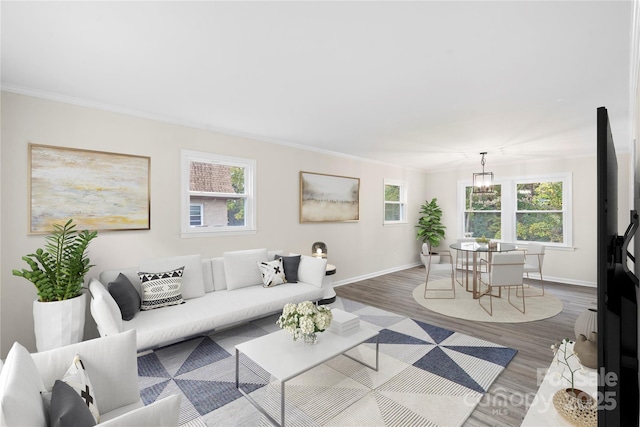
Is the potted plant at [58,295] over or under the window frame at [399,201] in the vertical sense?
under

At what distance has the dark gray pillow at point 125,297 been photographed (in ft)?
8.84

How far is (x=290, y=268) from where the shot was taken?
4.05 m

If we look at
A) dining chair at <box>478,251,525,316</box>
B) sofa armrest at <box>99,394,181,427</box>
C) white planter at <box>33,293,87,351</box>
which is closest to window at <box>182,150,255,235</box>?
white planter at <box>33,293,87,351</box>

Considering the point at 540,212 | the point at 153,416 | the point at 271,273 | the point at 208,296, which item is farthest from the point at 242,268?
the point at 540,212

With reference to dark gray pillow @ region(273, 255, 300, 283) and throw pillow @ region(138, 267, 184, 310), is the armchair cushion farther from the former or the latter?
dark gray pillow @ region(273, 255, 300, 283)

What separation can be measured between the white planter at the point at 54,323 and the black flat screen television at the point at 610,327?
131 inches

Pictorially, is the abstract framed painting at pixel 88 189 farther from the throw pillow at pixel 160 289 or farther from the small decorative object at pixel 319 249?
the small decorative object at pixel 319 249

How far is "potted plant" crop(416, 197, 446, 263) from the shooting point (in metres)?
7.25

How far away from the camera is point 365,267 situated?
20.2 ft

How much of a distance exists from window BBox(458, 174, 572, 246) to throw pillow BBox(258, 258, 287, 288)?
449cm

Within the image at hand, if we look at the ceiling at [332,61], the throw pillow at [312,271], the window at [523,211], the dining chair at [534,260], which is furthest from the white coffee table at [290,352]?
the window at [523,211]

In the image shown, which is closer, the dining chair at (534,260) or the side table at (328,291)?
the side table at (328,291)

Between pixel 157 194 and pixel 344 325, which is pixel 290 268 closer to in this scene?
pixel 344 325

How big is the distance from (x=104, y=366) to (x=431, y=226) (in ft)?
22.9
